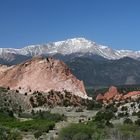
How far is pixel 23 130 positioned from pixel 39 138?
28.5 feet

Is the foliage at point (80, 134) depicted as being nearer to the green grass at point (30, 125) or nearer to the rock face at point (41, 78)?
the green grass at point (30, 125)

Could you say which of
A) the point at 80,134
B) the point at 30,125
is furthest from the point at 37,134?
the point at 80,134

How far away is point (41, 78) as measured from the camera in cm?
13475

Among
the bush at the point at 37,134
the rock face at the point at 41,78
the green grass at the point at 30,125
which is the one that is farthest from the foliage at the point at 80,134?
the rock face at the point at 41,78

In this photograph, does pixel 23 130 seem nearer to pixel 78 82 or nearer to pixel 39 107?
pixel 39 107

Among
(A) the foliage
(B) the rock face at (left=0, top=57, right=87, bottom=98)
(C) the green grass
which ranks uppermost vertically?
(B) the rock face at (left=0, top=57, right=87, bottom=98)

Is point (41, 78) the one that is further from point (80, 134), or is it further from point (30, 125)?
point (80, 134)

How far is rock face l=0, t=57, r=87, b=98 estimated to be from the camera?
5271 inches

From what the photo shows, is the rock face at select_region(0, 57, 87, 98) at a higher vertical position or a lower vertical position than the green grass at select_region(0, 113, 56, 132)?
higher

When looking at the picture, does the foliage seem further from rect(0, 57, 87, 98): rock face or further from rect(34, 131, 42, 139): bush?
rect(0, 57, 87, 98): rock face

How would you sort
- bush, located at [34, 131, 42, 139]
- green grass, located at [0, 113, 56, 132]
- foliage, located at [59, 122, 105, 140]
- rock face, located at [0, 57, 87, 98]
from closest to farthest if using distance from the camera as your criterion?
foliage, located at [59, 122, 105, 140] < bush, located at [34, 131, 42, 139] < green grass, located at [0, 113, 56, 132] < rock face, located at [0, 57, 87, 98]

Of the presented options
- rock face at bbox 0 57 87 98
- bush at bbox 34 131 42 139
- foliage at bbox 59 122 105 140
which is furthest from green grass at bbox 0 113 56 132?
rock face at bbox 0 57 87 98

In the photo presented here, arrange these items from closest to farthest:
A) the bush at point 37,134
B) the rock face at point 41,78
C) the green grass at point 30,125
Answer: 1. the bush at point 37,134
2. the green grass at point 30,125
3. the rock face at point 41,78

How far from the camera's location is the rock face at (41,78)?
439 feet
